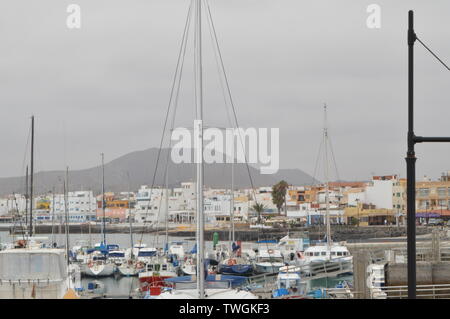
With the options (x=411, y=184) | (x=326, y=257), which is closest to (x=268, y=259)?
(x=326, y=257)

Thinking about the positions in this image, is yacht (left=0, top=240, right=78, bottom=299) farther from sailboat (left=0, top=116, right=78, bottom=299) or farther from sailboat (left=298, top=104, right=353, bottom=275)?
sailboat (left=298, top=104, right=353, bottom=275)

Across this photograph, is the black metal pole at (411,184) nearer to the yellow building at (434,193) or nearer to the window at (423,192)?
the yellow building at (434,193)

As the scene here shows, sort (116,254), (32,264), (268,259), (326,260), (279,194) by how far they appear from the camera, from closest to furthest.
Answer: (32,264) → (326,260) → (268,259) → (116,254) → (279,194)

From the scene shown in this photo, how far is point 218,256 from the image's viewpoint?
110 ft

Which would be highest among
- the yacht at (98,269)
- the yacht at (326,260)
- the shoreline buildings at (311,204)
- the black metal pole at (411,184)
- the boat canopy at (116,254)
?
the black metal pole at (411,184)

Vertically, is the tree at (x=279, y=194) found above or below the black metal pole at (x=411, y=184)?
below

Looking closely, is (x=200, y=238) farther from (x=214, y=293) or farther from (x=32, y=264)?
(x=32, y=264)

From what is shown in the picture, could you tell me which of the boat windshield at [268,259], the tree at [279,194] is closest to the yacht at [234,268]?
the boat windshield at [268,259]

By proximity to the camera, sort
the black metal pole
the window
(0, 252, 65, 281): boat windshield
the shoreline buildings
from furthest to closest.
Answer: the window → the shoreline buildings → (0, 252, 65, 281): boat windshield → the black metal pole

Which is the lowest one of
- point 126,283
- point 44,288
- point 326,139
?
point 126,283

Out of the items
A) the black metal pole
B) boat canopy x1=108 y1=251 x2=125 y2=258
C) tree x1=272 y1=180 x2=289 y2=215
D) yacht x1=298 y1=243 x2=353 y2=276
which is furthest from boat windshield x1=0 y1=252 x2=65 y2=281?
tree x1=272 y1=180 x2=289 y2=215
